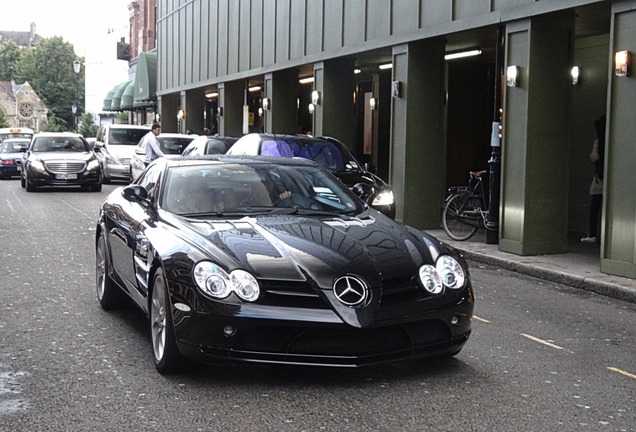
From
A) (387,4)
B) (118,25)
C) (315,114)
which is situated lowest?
(315,114)

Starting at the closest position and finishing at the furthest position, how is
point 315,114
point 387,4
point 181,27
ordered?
point 387,4, point 315,114, point 181,27

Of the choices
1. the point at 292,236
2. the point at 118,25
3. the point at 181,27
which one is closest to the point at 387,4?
the point at 292,236

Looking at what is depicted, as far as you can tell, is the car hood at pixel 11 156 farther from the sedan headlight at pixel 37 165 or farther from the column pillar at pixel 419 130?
the column pillar at pixel 419 130

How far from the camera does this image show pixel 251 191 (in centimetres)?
719

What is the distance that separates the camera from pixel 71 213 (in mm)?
19219

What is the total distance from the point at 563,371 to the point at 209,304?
2.54 m

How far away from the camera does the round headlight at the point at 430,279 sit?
229 inches

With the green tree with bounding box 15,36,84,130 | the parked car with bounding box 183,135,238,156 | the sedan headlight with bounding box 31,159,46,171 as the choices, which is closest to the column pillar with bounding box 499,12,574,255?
the parked car with bounding box 183,135,238,156

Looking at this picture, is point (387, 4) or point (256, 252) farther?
point (387, 4)

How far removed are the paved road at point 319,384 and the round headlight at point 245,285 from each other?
60 cm

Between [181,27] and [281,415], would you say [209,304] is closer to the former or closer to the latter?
[281,415]

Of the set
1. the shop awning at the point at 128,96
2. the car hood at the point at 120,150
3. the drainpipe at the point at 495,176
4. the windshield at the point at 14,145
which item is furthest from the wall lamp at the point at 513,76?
the shop awning at the point at 128,96

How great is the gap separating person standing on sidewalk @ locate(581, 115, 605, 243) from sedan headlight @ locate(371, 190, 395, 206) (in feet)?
10.3

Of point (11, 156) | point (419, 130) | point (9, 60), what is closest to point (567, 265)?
point (419, 130)
